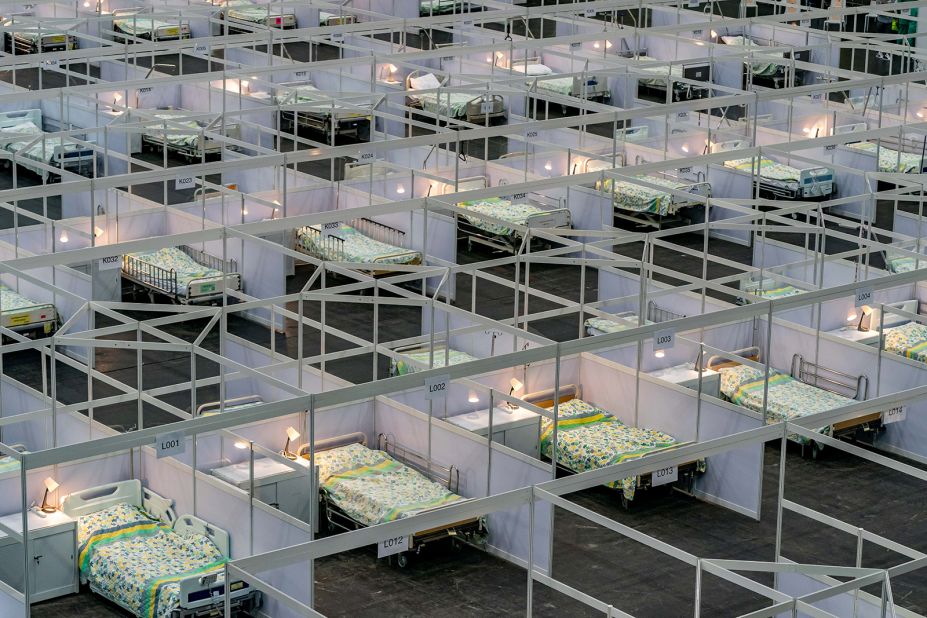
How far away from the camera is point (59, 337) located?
16.4m

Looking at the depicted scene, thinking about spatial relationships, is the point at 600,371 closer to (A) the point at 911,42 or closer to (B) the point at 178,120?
(B) the point at 178,120

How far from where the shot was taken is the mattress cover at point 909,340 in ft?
64.0

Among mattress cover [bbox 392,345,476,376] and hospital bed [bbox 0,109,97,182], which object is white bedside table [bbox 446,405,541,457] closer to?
mattress cover [bbox 392,345,476,376]

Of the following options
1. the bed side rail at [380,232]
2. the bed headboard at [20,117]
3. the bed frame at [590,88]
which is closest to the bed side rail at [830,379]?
the bed side rail at [380,232]

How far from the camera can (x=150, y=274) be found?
2175cm

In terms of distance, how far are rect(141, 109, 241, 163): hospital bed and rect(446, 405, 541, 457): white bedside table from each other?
8175mm

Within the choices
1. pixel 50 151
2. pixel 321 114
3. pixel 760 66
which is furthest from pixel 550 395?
pixel 760 66

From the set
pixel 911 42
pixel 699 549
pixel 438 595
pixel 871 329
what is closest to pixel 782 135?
pixel 871 329

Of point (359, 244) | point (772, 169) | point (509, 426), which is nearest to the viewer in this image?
point (509, 426)

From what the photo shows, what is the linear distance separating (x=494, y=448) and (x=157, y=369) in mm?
5517

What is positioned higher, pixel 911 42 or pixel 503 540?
pixel 911 42

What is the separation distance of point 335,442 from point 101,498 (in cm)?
243

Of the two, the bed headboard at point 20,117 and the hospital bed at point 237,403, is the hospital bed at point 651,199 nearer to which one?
the hospital bed at point 237,403

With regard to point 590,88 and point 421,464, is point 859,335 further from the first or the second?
point 590,88
